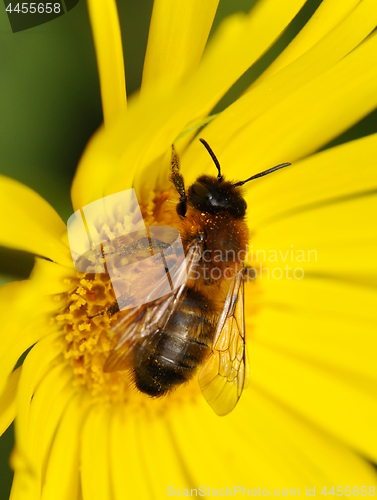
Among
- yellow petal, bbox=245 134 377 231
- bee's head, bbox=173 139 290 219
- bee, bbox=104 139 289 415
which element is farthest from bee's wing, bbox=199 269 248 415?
yellow petal, bbox=245 134 377 231

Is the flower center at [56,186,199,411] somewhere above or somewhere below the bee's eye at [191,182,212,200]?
below

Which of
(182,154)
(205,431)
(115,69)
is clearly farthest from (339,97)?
(205,431)

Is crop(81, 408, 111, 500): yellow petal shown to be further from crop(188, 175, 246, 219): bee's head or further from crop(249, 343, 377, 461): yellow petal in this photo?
crop(188, 175, 246, 219): bee's head

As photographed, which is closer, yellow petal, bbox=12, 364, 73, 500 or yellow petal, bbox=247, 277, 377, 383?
yellow petal, bbox=12, 364, 73, 500

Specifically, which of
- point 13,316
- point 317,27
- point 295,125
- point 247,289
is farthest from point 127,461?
point 317,27

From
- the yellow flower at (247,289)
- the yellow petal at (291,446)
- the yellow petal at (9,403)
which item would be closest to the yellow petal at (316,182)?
the yellow flower at (247,289)

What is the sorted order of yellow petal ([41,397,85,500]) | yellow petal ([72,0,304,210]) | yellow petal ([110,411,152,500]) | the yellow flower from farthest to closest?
yellow petal ([110,411,152,500]) < yellow petal ([41,397,85,500]) < the yellow flower < yellow petal ([72,0,304,210])

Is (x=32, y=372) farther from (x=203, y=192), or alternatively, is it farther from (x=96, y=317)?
(x=203, y=192)
